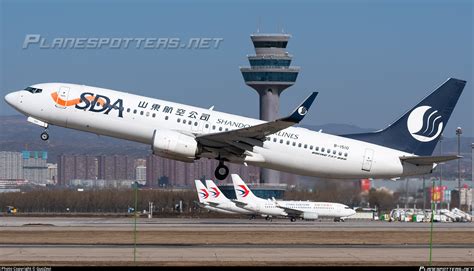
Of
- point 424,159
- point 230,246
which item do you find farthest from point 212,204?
point 230,246

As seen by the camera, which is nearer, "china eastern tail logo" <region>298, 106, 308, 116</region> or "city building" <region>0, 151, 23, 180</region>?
"china eastern tail logo" <region>298, 106, 308, 116</region>

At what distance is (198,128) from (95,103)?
585cm

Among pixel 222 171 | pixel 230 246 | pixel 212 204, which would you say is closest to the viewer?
pixel 230 246

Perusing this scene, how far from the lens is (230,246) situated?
51.0 metres

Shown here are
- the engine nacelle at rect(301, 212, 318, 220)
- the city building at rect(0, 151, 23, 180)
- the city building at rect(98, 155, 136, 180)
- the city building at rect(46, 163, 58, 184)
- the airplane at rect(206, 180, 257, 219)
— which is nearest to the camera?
the engine nacelle at rect(301, 212, 318, 220)

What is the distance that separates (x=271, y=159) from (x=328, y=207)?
36648 mm

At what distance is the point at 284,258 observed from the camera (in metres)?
44.1

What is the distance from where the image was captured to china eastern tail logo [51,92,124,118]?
5550 cm

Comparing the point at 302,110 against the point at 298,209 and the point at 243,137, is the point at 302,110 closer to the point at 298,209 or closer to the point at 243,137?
the point at 243,137

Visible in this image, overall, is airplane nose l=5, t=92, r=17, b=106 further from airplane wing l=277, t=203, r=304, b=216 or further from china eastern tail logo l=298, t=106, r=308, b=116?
airplane wing l=277, t=203, r=304, b=216

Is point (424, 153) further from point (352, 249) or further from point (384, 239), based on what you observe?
point (352, 249)

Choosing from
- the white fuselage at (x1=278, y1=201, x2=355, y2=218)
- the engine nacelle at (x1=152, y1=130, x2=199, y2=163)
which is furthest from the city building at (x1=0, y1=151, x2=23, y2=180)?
the engine nacelle at (x1=152, y1=130, x2=199, y2=163)

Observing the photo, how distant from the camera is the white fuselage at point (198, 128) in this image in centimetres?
5572

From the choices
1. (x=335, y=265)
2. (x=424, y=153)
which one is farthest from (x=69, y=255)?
(x=424, y=153)
